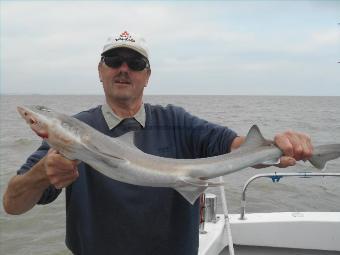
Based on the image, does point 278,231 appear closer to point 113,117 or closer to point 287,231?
point 287,231

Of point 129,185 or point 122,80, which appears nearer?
point 129,185

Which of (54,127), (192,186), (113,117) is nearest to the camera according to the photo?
(54,127)

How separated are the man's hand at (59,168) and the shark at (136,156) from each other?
0.04 meters

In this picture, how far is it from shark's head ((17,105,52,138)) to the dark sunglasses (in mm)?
1013

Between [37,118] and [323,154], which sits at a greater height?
[37,118]

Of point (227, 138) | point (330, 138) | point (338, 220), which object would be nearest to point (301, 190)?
point (338, 220)

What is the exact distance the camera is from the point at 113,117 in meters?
3.19

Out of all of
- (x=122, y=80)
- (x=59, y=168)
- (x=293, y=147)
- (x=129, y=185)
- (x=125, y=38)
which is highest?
(x=125, y=38)

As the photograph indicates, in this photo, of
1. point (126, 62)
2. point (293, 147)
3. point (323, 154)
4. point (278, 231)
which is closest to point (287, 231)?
point (278, 231)

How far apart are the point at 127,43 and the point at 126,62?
0.47 feet

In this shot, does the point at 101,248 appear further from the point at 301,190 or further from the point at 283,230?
the point at 301,190

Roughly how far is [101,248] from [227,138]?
1.24 meters

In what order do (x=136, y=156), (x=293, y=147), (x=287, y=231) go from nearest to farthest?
(x=136, y=156) < (x=293, y=147) < (x=287, y=231)

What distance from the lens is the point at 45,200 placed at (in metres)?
3.00
